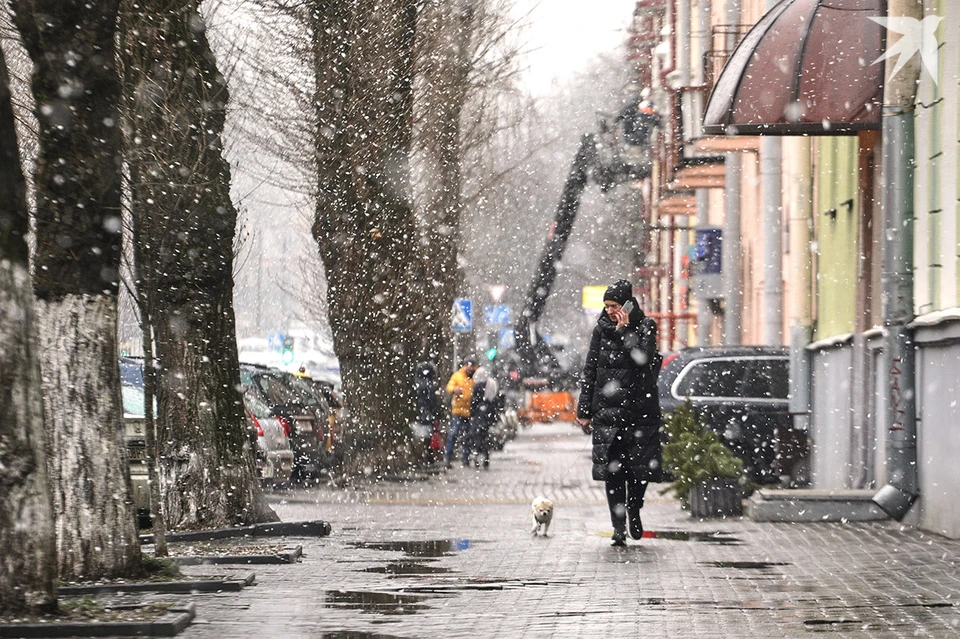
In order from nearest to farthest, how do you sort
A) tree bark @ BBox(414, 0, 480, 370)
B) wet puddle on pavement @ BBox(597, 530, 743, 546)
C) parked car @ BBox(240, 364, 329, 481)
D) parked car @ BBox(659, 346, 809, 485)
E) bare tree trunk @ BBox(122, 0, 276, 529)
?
bare tree trunk @ BBox(122, 0, 276, 529), wet puddle on pavement @ BBox(597, 530, 743, 546), parked car @ BBox(659, 346, 809, 485), parked car @ BBox(240, 364, 329, 481), tree bark @ BBox(414, 0, 480, 370)

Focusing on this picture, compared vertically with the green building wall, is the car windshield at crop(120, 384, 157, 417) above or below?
below

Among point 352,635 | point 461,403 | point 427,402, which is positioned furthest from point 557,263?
point 352,635

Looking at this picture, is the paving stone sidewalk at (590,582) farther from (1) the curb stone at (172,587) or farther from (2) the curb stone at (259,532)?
(2) the curb stone at (259,532)

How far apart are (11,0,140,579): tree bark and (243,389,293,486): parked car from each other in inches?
378

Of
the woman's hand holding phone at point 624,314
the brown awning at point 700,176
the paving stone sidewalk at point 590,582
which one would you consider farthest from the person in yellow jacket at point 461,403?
the woman's hand holding phone at point 624,314

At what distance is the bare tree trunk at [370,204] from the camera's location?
23.9m

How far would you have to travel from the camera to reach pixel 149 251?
37.6 ft

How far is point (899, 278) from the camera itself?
15.2 metres

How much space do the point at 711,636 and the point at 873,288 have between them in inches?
377

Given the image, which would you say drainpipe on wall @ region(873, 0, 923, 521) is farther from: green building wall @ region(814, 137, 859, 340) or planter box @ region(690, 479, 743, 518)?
green building wall @ region(814, 137, 859, 340)

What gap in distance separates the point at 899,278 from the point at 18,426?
9.04 metres

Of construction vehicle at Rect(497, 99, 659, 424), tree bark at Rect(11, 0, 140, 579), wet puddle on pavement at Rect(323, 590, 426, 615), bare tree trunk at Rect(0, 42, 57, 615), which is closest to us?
bare tree trunk at Rect(0, 42, 57, 615)

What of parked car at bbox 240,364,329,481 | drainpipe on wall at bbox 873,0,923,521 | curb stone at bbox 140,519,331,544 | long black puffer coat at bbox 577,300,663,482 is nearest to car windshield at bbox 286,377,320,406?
parked car at bbox 240,364,329,481

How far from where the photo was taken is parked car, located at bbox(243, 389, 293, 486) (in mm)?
19750
